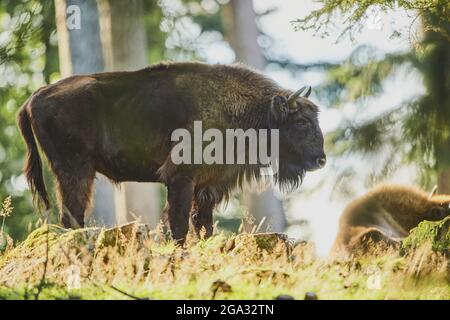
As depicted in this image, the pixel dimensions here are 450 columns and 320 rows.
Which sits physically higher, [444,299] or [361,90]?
[361,90]

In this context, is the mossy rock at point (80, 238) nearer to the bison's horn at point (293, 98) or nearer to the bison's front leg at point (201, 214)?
the bison's front leg at point (201, 214)

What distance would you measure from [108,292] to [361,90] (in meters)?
5.36

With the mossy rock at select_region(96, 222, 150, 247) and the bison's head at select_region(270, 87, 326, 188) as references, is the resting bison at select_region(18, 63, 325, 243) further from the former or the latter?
the mossy rock at select_region(96, 222, 150, 247)

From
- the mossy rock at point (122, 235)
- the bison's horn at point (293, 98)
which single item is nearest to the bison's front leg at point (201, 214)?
the bison's horn at point (293, 98)

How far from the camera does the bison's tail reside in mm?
7098

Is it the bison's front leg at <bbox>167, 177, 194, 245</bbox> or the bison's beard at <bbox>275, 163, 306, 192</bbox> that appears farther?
the bison's beard at <bbox>275, 163, 306, 192</bbox>

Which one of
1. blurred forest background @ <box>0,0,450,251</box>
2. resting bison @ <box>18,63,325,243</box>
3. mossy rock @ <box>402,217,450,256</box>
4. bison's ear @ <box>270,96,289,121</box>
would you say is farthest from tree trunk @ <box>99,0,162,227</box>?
mossy rock @ <box>402,217,450,256</box>

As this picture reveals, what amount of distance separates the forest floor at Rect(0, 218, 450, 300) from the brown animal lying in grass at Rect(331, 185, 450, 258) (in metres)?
2.15

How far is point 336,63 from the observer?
9984 mm

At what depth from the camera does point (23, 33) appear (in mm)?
9414

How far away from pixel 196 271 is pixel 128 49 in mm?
5252

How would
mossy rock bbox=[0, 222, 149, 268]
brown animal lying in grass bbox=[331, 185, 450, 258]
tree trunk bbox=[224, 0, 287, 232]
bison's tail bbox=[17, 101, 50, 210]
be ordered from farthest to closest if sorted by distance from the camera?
tree trunk bbox=[224, 0, 287, 232]
brown animal lying in grass bbox=[331, 185, 450, 258]
bison's tail bbox=[17, 101, 50, 210]
mossy rock bbox=[0, 222, 149, 268]
